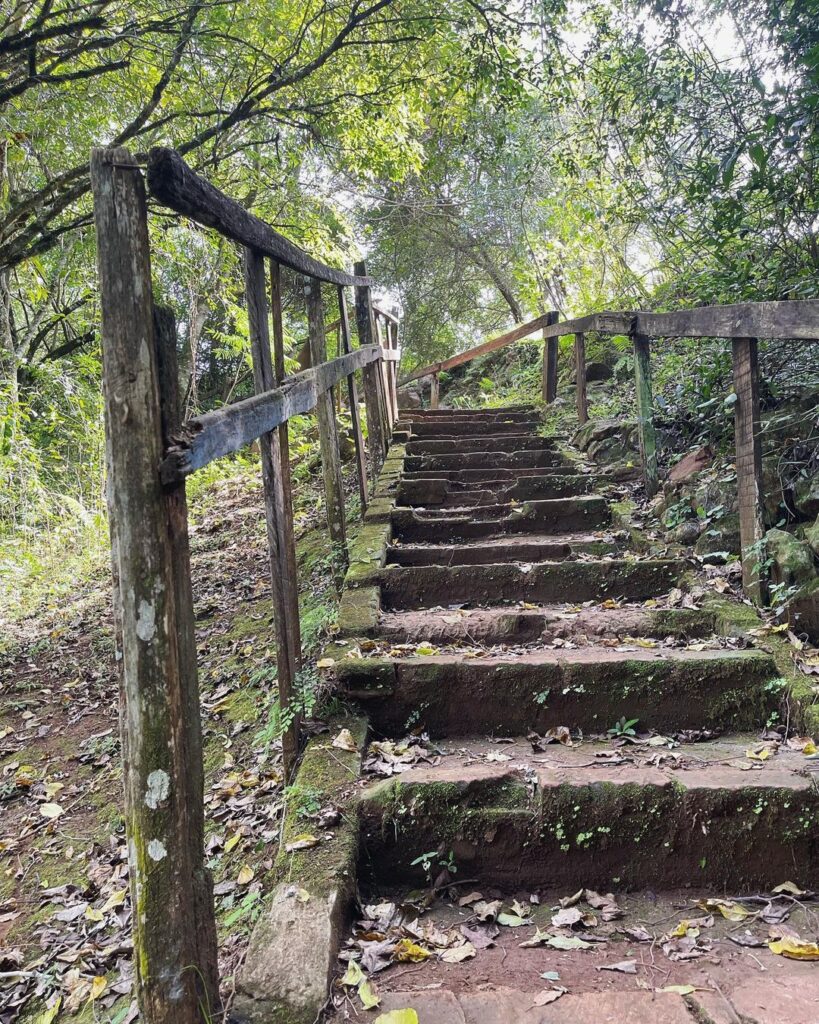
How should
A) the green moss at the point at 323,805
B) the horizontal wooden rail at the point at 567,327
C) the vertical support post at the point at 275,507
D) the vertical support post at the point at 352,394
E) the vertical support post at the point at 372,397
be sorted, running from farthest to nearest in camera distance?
the vertical support post at the point at 372,397 < the horizontal wooden rail at the point at 567,327 < the vertical support post at the point at 352,394 < the vertical support post at the point at 275,507 < the green moss at the point at 323,805

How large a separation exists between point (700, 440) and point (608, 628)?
2082 millimetres

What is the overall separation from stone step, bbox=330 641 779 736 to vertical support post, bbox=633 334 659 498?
2129mm

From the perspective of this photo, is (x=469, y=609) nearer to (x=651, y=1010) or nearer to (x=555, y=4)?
(x=651, y=1010)

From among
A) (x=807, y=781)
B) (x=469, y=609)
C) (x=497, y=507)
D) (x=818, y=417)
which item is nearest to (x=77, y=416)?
(x=497, y=507)

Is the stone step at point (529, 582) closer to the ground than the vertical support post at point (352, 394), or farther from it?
closer to the ground

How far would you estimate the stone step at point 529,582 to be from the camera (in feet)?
12.6

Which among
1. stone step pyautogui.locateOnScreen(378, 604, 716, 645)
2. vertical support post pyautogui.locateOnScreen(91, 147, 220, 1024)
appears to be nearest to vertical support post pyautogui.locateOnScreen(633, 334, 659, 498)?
stone step pyautogui.locateOnScreen(378, 604, 716, 645)

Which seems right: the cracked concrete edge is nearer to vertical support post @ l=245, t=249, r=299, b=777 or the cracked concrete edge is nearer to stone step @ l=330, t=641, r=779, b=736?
vertical support post @ l=245, t=249, r=299, b=777

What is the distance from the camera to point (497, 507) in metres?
5.22

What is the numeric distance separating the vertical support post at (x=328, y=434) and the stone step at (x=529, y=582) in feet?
1.54

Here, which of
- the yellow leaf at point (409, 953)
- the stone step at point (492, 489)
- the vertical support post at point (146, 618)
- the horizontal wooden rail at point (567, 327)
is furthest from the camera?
the stone step at point (492, 489)

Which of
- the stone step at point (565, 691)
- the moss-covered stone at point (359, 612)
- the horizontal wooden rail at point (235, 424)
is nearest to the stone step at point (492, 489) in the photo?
the moss-covered stone at point (359, 612)

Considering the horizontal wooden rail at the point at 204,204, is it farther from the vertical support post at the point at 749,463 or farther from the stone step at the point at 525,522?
the stone step at the point at 525,522

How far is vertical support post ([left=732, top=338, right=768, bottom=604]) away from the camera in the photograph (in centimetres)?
328
